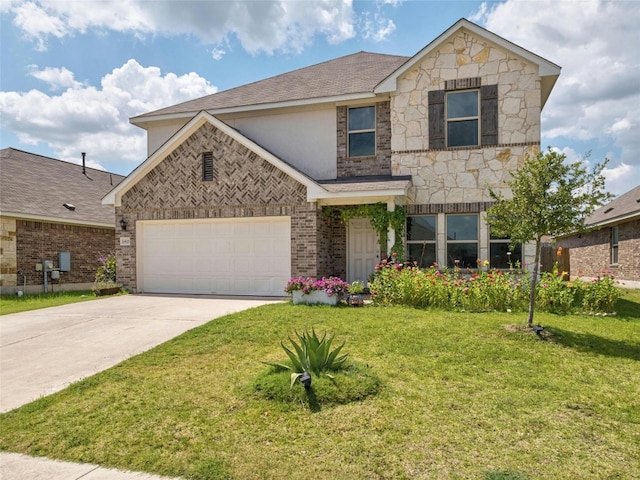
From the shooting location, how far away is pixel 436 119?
40.9ft

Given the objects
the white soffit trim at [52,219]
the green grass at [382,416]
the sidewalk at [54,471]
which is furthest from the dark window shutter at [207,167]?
the sidewalk at [54,471]

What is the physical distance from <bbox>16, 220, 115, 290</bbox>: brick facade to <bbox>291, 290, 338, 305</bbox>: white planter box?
34.8 feet

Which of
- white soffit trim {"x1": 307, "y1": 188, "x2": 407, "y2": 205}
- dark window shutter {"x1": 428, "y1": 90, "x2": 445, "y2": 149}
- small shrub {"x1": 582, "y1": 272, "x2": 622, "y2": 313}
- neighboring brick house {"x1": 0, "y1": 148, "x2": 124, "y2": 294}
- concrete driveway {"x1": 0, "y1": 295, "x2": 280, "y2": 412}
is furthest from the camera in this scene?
neighboring brick house {"x1": 0, "y1": 148, "x2": 124, "y2": 294}

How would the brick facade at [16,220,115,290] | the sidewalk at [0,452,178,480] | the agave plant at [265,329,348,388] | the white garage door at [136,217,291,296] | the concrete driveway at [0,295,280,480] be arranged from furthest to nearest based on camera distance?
the brick facade at [16,220,115,290] < the white garage door at [136,217,291,296] < the agave plant at [265,329,348,388] < the concrete driveway at [0,295,280,480] < the sidewalk at [0,452,178,480]

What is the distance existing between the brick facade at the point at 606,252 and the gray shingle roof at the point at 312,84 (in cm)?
990

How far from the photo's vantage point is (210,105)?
15281mm

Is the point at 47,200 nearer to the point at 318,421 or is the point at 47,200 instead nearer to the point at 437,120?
the point at 437,120

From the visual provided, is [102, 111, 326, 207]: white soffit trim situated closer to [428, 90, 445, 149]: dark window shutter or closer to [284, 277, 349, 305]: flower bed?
[284, 277, 349, 305]: flower bed

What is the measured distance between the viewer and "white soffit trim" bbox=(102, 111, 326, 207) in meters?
12.1

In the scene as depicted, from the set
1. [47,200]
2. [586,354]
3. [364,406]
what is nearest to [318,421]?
[364,406]

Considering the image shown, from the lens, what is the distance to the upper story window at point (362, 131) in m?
13.4

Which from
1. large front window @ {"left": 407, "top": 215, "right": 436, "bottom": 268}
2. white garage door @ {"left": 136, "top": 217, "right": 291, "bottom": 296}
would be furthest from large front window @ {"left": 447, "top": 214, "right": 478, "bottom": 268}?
white garage door @ {"left": 136, "top": 217, "right": 291, "bottom": 296}

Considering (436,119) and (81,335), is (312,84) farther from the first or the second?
(81,335)

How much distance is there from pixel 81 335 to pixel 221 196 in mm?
6125
